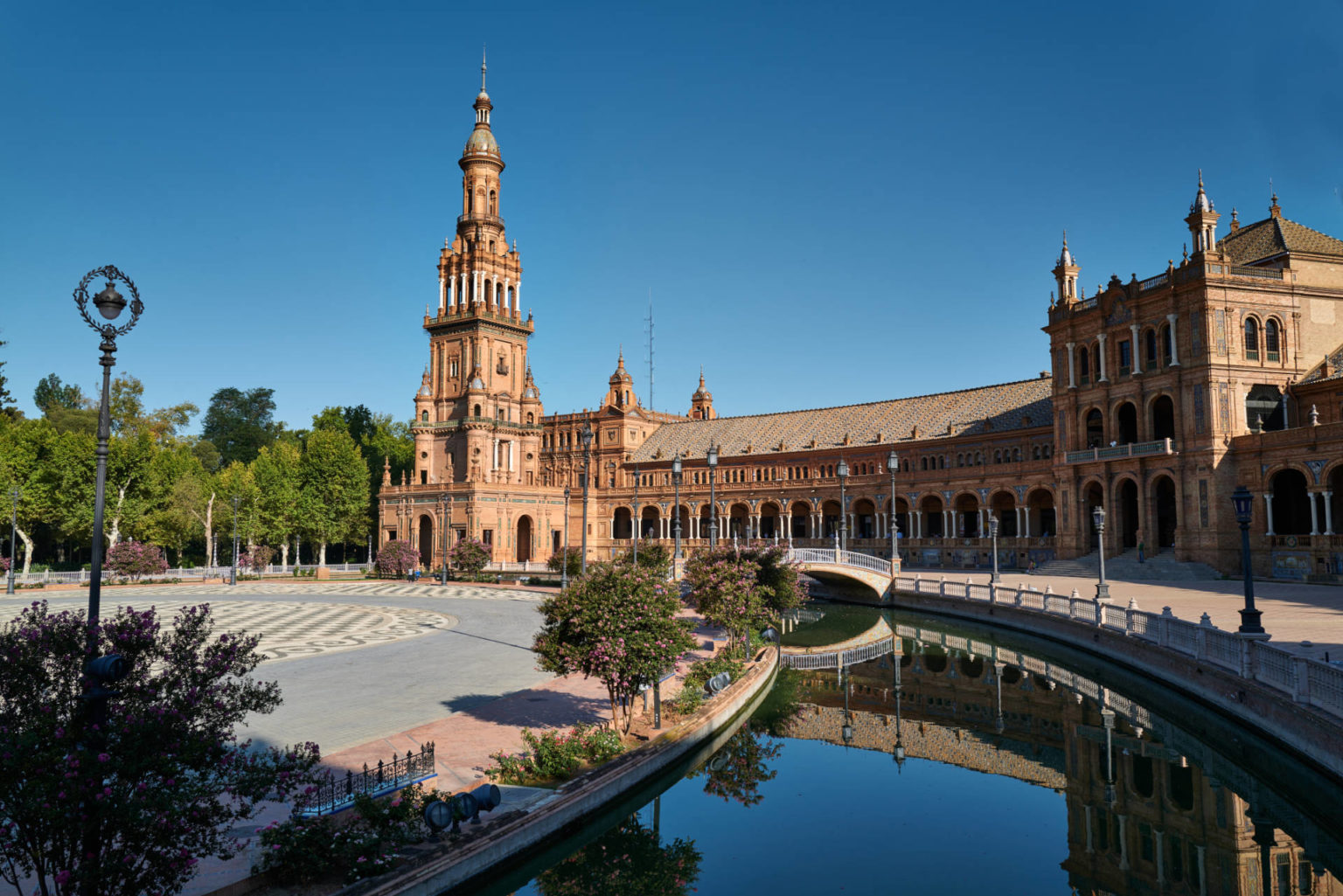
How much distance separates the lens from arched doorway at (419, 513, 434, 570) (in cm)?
7500

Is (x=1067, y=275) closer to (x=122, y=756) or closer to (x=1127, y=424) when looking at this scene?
(x=1127, y=424)

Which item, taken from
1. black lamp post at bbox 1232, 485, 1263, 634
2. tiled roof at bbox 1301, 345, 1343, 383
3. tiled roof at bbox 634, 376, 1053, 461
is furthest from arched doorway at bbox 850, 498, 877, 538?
black lamp post at bbox 1232, 485, 1263, 634

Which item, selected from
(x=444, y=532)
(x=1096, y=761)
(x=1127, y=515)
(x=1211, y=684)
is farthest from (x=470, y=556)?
(x=1211, y=684)

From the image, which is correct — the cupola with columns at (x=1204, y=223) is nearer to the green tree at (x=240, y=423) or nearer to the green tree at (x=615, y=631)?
the green tree at (x=615, y=631)

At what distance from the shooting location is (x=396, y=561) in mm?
62844

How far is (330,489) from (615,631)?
210ft

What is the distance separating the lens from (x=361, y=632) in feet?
96.6

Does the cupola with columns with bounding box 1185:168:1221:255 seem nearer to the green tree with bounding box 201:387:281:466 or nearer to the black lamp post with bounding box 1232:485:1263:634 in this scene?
the black lamp post with bounding box 1232:485:1263:634

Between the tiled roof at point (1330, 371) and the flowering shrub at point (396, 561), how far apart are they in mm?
56609

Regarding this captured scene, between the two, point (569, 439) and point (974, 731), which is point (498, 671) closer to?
point (974, 731)

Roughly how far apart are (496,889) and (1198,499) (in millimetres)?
43984

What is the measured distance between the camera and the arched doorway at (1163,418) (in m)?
50.1

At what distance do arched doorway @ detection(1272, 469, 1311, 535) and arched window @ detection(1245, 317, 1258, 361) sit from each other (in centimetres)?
632

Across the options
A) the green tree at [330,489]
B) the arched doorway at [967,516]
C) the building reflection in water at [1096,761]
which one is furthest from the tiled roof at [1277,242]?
the green tree at [330,489]
